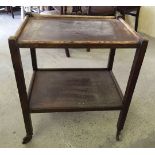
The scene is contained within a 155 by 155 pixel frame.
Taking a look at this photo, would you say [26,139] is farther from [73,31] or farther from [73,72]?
[73,31]

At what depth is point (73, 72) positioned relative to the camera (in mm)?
1457

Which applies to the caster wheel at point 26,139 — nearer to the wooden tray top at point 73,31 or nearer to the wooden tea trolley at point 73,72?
the wooden tea trolley at point 73,72

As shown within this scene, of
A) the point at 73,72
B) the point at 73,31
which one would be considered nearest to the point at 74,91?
the point at 73,72

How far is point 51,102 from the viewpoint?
1.16 m

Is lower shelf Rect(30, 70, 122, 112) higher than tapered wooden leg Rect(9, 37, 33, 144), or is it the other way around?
tapered wooden leg Rect(9, 37, 33, 144)

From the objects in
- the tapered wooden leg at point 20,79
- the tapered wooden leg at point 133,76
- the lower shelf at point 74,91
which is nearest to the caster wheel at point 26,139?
the tapered wooden leg at point 20,79

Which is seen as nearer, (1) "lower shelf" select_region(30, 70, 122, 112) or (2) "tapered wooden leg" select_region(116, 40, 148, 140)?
(2) "tapered wooden leg" select_region(116, 40, 148, 140)

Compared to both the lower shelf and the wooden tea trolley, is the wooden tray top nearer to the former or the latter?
the wooden tea trolley

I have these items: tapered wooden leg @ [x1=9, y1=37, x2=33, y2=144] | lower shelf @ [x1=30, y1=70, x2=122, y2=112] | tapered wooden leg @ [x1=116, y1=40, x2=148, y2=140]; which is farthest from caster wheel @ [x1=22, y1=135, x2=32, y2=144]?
tapered wooden leg @ [x1=116, y1=40, x2=148, y2=140]

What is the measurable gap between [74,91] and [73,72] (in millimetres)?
228

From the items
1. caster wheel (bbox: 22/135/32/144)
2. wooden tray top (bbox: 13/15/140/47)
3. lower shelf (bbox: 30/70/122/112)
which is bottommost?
caster wheel (bbox: 22/135/32/144)

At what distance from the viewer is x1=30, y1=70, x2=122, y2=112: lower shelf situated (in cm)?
114

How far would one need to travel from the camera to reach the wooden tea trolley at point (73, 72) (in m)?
0.90
